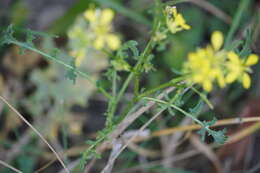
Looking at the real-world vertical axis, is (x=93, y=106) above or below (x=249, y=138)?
above

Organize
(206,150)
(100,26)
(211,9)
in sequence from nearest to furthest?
1. (100,26)
2. (206,150)
3. (211,9)

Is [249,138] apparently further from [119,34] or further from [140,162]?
[119,34]

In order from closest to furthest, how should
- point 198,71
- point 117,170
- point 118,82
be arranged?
point 198,71, point 117,170, point 118,82

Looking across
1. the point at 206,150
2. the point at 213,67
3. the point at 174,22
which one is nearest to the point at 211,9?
the point at 206,150

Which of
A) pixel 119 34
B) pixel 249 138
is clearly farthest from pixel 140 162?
pixel 119 34

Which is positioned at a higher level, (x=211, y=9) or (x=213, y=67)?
(x=211, y=9)

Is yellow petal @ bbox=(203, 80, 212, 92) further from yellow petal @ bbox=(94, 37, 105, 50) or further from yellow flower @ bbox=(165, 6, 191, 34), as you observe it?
yellow petal @ bbox=(94, 37, 105, 50)

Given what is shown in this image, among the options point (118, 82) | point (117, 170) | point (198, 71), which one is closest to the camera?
point (198, 71)

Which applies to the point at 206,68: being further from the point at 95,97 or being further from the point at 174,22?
the point at 95,97

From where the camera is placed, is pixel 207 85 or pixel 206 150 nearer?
pixel 207 85
